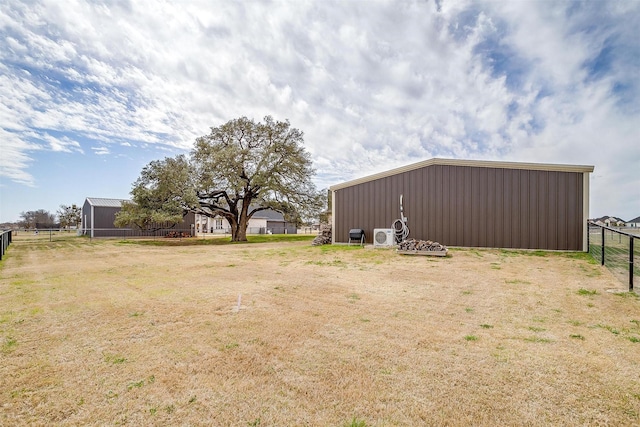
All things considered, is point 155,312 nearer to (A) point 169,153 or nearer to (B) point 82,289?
(B) point 82,289

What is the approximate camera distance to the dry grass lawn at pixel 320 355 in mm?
1829

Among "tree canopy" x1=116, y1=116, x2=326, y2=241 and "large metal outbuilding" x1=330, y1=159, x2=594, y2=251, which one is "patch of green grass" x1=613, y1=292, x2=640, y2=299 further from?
"tree canopy" x1=116, y1=116, x2=326, y2=241

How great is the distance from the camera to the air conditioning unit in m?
11.9

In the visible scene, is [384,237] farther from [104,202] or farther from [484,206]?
[104,202]

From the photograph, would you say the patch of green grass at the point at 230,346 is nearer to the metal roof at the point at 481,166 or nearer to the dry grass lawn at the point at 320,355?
the dry grass lawn at the point at 320,355

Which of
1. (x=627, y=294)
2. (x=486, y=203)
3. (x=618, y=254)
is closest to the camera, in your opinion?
(x=627, y=294)

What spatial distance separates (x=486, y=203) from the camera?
11141 millimetres

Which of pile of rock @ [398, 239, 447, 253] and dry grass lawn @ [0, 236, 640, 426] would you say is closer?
dry grass lawn @ [0, 236, 640, 426]

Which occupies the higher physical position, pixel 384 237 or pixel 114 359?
pixel 384 237

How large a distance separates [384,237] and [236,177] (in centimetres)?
1044

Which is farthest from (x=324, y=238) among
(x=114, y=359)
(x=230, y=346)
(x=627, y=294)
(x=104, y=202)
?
(x=104, y=202)

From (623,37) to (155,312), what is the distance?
488 inches

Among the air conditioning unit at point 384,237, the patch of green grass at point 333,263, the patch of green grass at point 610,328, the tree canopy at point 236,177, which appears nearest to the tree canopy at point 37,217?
the tree canopy at point 236,177

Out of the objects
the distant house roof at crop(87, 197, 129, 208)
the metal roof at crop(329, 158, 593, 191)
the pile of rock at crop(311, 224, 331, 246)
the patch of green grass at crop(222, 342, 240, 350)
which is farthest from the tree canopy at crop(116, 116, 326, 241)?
the patch of green grass at crop(222, 342, 240, 350)
